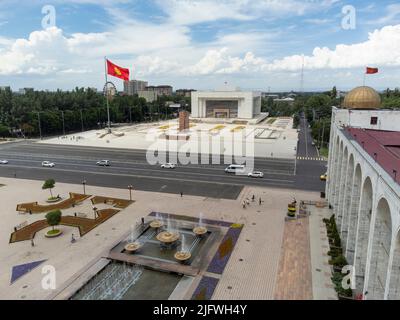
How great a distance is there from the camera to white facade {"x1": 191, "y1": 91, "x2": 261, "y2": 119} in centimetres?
12339

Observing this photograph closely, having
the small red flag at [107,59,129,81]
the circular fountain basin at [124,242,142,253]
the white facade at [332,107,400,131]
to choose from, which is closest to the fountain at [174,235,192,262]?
the circular fountain basin at [124,242,142,253]

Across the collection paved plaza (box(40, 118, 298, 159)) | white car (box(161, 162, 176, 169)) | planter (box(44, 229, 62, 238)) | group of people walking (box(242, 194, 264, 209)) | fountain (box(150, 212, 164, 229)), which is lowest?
planter (box(44, 229, 62, 238))

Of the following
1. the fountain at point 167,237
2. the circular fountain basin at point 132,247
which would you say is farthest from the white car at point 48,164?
the circular fountain basin at point 132,247

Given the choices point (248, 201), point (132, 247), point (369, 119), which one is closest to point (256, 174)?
point (248, 201)

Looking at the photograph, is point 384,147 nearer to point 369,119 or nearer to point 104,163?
point 369,119

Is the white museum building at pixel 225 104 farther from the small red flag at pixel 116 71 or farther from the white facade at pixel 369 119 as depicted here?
the white facade at pixel 369 119

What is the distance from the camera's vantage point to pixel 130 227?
29.9 meters

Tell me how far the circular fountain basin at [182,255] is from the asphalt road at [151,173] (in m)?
15.1

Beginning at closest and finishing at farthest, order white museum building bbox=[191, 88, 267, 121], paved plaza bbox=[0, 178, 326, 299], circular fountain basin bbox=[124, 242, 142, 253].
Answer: paved plaza bbox=[0, 178, 326, 299] → circular fountain basin bbox=[124, 242, 142, 253] → white museum building bbox=[191, 88, 267, 121]

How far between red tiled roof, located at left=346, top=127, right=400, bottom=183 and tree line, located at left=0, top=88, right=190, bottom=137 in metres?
87.1

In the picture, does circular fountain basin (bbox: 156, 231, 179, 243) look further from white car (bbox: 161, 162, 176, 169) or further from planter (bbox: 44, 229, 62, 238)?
white car (bbox: 161, 162, 176, 169)

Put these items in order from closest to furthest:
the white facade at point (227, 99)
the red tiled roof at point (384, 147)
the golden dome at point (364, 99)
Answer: the red tiled roof at point (384, 147), the golden dome at point (364, 99), the white facade at point (227, 99)

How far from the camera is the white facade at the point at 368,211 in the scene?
1405cm

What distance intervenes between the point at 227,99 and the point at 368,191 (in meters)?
111
